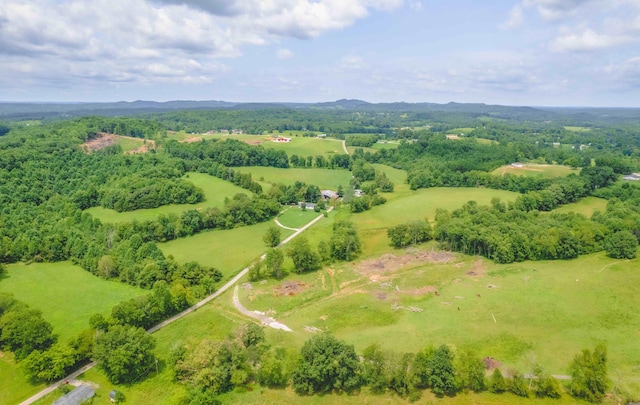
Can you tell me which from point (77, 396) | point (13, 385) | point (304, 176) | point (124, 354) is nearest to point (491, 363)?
point (124, 354)

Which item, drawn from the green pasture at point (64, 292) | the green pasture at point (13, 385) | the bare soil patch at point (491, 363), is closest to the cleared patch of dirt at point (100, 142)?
the green pasture at point (64, 292)

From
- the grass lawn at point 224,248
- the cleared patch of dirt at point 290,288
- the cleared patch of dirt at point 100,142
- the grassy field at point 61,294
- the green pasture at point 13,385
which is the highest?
the cleared patch of dirt at point 100,142

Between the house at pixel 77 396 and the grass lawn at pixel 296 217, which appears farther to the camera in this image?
the grass lawn at pixel 296 217

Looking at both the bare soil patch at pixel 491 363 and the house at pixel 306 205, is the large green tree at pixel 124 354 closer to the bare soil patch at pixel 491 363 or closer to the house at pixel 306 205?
the bare soil patch at pixel 491 363

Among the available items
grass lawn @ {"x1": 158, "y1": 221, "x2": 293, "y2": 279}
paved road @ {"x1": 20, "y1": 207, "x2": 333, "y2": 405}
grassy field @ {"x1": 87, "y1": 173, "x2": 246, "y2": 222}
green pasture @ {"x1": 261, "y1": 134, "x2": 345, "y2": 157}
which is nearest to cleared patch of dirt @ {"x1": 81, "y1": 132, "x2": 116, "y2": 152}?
grassy field @ {"x1": 87, "y1": 173, "x2": 246, "y2": 222}

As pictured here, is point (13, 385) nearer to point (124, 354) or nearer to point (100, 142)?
point (124, 354)

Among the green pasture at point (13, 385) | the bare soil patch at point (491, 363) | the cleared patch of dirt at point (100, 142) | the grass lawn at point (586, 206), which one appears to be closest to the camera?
the green pasture at point (13, 385)

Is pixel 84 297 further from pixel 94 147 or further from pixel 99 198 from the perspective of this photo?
pixel 94 147
